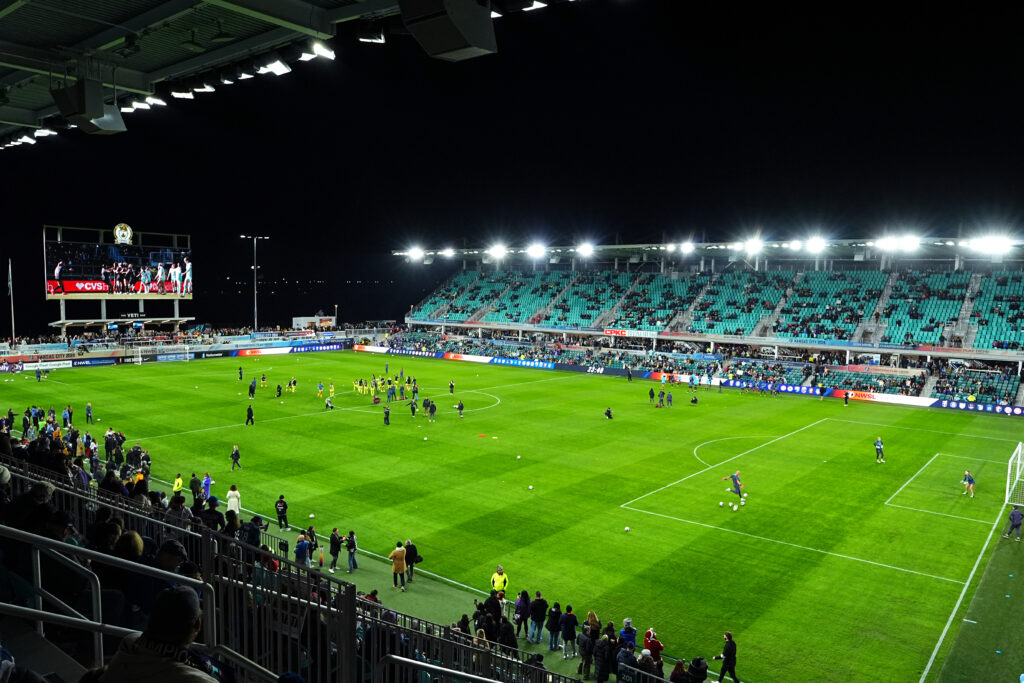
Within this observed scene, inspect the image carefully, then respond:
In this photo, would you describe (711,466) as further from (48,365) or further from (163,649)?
(48,365)

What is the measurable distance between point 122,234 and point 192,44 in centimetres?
6729

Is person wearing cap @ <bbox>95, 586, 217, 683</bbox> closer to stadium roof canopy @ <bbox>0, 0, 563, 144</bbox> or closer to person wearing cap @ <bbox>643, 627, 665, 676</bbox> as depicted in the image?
stadium roof canopy @ <bbox>0, 0, 563, 144</bbox>

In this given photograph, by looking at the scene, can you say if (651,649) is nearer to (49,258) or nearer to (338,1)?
(338,1)

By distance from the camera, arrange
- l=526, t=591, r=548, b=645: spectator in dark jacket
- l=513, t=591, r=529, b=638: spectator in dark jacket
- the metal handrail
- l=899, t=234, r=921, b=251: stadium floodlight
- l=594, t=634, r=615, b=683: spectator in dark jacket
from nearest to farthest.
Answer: the metal handrail → l=594, t=634, r=615, b=683: spectator in dark jacket → l=526, t=591, r=548, b=645: spectator in dark jacket → l=513, t=591, r=529, b=638: spectator in dark jacket → l=899, t=234, r=921, b=251: stadium floodlight

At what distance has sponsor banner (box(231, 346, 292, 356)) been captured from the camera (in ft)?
237

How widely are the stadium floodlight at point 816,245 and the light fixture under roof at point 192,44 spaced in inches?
2290

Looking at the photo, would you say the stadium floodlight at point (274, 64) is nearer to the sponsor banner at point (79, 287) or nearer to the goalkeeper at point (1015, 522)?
the goalkeeper at point (1015, 522)

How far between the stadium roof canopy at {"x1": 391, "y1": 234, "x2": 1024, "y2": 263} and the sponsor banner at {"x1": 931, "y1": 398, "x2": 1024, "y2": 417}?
14.2 m

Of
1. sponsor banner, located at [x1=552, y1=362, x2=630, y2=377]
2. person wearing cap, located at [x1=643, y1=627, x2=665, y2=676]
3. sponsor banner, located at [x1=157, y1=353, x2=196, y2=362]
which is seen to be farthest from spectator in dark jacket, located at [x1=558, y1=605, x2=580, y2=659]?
sponsor banner, located at [x1=157, y1=353, x2=196, y2=362]

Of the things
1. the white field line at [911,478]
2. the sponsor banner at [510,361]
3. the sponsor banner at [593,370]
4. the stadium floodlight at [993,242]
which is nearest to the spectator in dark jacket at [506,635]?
the white field line at [911,478]

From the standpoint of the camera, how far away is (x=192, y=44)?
10.1m

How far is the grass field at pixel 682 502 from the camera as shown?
16078 millimetres

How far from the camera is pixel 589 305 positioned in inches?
3044

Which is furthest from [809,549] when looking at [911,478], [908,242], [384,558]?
[908,242]
